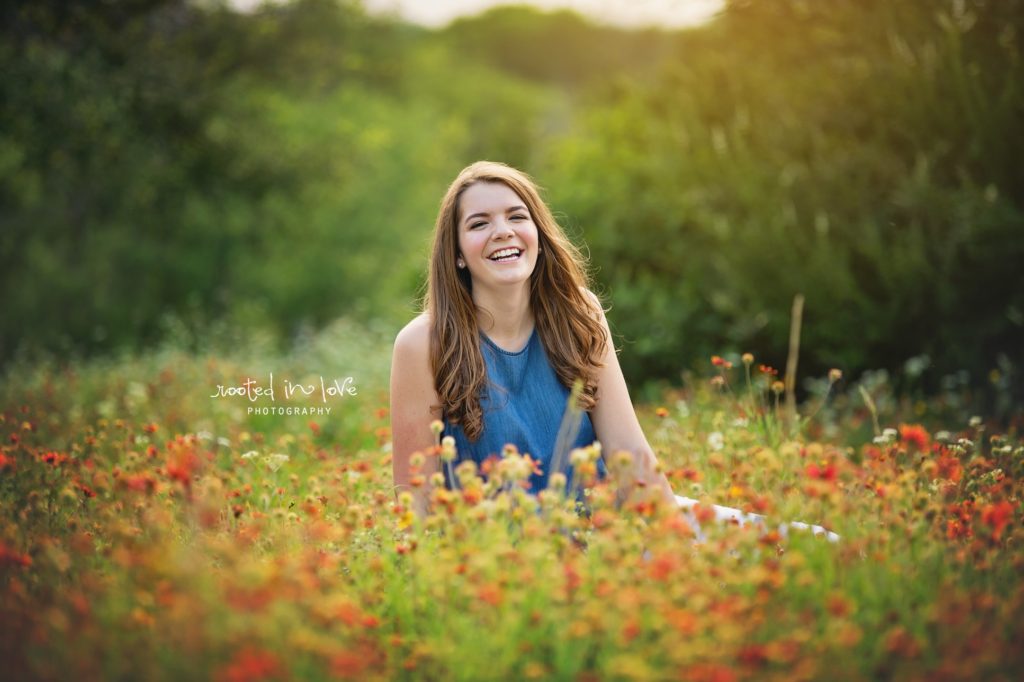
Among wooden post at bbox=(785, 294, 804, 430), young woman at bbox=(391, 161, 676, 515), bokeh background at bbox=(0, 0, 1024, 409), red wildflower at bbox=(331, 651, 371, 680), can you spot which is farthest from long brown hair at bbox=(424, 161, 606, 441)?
bokeh background at bbox=(0, 0, 1024, 409)

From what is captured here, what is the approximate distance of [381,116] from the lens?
1952 cm

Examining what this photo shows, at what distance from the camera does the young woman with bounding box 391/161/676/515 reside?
10.6ft

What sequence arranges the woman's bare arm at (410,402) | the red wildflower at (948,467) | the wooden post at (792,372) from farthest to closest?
1. the wooden post at (792,372)
2. the woman's bare arm at (410,402)
3. the red wildflower at (948,467)

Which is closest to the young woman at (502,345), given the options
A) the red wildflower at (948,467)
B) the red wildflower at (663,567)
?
the red wildflower at (948,467)

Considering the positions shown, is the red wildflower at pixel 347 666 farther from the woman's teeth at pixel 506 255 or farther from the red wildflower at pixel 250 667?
the woman's teeth at pixel 506 255

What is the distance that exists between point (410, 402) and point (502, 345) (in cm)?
44

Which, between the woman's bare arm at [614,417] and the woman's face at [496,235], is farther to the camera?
the woman's bare arm at [614,417]

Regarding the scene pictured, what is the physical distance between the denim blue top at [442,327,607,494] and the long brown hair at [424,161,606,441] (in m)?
0.04

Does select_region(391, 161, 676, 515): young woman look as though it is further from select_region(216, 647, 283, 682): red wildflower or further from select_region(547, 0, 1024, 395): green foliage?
select_region(547, 0, 1024, 395): green foliage

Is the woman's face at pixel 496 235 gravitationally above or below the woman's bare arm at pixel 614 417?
above

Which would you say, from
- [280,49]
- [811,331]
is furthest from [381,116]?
[811,331]

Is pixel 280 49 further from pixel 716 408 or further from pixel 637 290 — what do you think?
pixel 716 408

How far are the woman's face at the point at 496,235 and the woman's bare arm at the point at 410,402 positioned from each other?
324mm

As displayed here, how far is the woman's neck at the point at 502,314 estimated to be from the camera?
3441 mm
